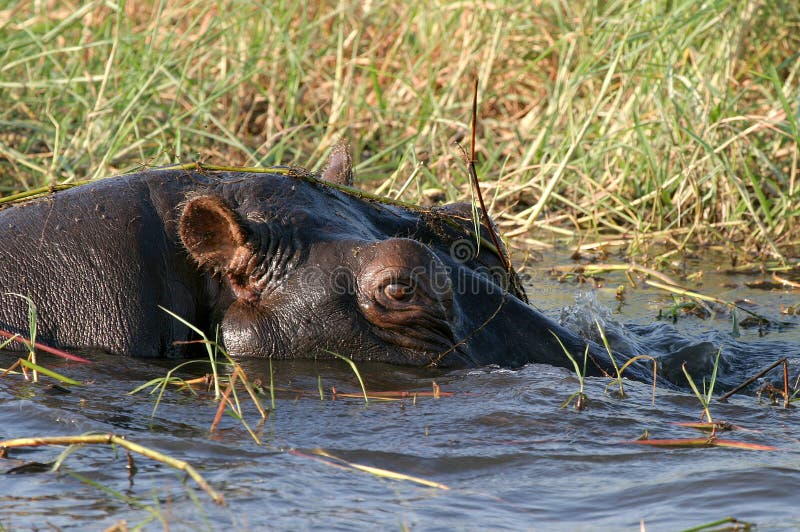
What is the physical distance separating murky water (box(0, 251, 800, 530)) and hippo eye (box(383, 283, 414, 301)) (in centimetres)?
25

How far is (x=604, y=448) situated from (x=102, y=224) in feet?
5.71

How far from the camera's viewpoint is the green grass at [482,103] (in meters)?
6.89

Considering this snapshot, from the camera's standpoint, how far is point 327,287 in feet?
12.1

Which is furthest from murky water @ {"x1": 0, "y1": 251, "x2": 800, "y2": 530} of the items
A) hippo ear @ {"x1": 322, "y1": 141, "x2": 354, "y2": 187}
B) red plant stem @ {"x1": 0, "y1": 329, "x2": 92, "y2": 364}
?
hippo ear @ {"x1": 322, "y1": 141, "x2": 354, "y2": 187}

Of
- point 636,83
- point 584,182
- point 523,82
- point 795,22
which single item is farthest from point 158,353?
point 795,22

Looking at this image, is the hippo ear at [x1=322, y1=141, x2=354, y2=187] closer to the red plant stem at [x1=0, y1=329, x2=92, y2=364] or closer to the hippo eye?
the hippo eye

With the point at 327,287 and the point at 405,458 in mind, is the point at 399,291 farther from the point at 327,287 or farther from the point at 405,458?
the point at 405,458

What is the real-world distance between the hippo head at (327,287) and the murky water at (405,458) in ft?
0.30

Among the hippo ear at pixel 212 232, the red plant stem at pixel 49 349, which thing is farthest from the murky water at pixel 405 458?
the hippo ear at pixel 212 232

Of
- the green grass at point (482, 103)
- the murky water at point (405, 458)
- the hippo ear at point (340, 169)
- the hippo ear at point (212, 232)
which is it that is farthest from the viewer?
the green grass at point (482, 103)

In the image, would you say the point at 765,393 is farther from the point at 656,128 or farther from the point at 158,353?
the point at 656,128

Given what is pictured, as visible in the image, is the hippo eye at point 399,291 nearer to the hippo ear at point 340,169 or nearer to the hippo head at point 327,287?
the hippo head at point 327,287

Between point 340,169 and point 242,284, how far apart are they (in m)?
0.80

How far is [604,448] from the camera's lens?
321 cm
